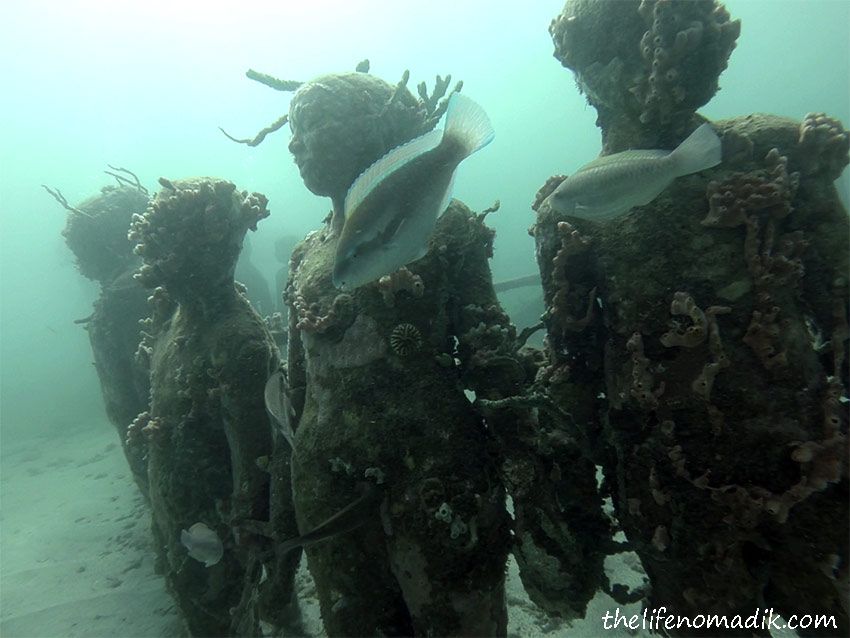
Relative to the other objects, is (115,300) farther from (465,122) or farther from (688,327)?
(688,327)

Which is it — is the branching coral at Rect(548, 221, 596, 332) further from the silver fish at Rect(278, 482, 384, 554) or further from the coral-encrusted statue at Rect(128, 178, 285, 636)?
the coral-encrusted statue at Rect(128, 178, 285, 636)

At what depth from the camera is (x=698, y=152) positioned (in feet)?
7.52

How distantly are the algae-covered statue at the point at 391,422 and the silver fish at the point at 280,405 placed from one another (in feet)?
0.41

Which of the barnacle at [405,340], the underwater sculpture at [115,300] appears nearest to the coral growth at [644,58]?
the barnacle at [405,340]

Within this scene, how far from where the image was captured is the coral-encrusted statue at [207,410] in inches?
169

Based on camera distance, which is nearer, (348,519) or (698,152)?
(698,152)

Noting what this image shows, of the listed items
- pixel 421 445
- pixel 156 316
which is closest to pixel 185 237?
pixel 156 316

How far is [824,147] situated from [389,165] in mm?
2827

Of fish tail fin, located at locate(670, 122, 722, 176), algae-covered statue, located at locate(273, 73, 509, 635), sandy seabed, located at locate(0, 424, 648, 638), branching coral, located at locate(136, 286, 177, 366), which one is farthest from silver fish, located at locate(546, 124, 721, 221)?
branching coral, located at locate(136, 286, 177, 366)

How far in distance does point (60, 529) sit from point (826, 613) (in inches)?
496

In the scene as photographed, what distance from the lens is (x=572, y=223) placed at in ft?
10.7

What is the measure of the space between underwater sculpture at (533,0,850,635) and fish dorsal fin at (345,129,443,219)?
1.37 meters

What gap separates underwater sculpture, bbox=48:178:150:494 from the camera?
7.87 meters

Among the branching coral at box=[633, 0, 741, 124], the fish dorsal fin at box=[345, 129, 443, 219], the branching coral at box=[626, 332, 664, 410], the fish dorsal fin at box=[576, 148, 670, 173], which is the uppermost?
the branching coral at box=[633, 0, 741, 124]
